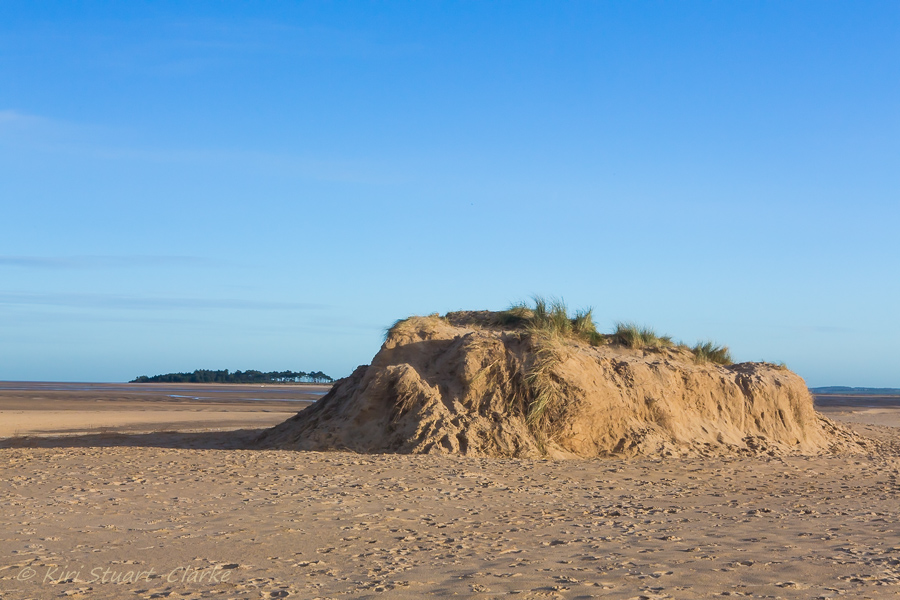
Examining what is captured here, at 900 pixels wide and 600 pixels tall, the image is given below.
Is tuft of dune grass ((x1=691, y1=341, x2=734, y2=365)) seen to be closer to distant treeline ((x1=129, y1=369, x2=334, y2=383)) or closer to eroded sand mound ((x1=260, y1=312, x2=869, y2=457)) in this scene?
eroded sand mound ((x1=260, y1=312, x2=869, y2=457))

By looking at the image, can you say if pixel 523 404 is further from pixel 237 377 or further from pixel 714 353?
pixel 237 377

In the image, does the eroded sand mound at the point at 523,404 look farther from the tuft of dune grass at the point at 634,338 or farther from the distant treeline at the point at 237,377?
the distant treeline at the point at 237,377

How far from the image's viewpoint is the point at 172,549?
617 cm

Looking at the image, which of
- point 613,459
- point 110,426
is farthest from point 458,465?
point 110,426

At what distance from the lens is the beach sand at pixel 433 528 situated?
522 cm

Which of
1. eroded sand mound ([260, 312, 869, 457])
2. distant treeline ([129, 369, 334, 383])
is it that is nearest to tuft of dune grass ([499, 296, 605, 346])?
eroded sand mound ([260, 312, 869, 457])

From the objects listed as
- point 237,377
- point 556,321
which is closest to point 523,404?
point 556,321

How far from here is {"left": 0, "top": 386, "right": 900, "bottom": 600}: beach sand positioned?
17.1 feet

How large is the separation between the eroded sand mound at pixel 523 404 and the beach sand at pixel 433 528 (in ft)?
3.11

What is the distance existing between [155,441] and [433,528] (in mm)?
9604

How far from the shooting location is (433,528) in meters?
7.11

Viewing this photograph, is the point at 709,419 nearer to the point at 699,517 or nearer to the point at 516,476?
the point at 516,476

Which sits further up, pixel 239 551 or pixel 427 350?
pixel 427 350

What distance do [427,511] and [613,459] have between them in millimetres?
5594
